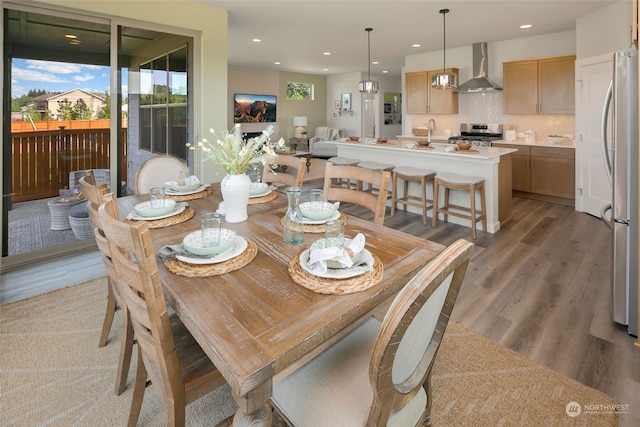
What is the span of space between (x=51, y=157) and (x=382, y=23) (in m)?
4.56

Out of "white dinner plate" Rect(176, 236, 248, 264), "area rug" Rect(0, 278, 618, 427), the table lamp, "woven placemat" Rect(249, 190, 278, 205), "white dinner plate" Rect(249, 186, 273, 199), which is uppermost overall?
the table lamp

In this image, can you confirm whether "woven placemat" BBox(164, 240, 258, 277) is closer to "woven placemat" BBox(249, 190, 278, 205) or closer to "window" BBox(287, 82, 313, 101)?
"woven placemat" BBox(249, 190, 278, 205)

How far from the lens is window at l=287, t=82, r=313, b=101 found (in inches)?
439

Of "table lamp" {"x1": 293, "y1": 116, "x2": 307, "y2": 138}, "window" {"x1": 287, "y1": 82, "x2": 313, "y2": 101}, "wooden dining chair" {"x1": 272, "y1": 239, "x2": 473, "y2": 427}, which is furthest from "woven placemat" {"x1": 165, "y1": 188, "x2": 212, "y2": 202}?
"window" {"x1": 287, "y1": 82, "x2": 313, "y2": 101}

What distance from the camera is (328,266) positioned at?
1189 millimetres

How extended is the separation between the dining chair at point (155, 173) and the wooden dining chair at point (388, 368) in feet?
5.99

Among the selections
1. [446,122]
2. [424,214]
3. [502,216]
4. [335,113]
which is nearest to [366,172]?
[424,214]

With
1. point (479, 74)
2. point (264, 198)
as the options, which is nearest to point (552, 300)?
point (264, 198)

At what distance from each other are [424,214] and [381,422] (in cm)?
373

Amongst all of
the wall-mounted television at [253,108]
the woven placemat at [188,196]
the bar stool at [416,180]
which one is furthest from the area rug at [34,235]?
the wall-mounted television at [253,108]

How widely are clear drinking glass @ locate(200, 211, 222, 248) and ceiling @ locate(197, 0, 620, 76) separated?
3.81 metres

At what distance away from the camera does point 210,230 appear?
1382 mm

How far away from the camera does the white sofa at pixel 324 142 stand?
10.2 m

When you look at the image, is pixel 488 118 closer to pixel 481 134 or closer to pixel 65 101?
pixel 481 134
